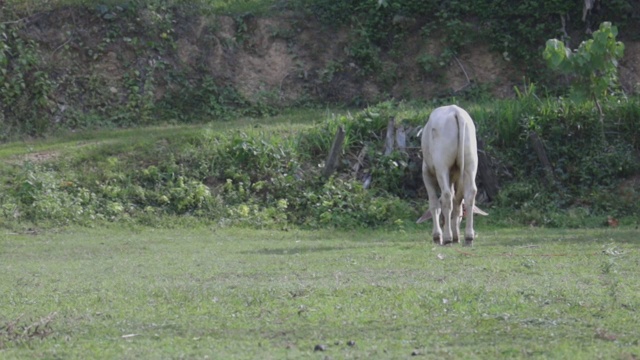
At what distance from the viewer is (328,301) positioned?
29.8ft

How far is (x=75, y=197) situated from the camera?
57.2 feet

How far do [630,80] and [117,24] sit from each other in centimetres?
1146

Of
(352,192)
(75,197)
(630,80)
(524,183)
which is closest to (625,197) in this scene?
(524,183)

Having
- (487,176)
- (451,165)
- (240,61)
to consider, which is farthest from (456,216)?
(240,61)

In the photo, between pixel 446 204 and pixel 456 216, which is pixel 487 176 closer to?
pixel 456 216

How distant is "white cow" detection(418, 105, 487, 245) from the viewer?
13430 mm

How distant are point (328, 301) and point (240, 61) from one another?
1601 centimetres

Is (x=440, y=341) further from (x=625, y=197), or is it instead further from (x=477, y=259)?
(x=625, y=197)

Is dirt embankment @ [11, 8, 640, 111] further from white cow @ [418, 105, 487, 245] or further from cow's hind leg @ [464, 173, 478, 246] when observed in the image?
cow's hind leg @ [464, 173, 478, 246]

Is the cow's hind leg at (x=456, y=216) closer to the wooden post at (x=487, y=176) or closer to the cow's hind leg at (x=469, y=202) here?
the cow's hind leg at (x=469, y=202)

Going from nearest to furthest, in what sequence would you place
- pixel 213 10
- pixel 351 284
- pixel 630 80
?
1. pixel 351 284
2. pixel 630 80
3. pixel 213 10

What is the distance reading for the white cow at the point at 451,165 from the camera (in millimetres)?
13430

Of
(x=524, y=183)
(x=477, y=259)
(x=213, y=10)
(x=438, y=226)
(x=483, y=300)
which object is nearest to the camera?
(x=483, y=300)

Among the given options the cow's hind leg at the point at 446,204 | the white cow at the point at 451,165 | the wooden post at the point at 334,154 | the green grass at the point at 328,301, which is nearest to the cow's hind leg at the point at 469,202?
the white cow at the point at 451,165
